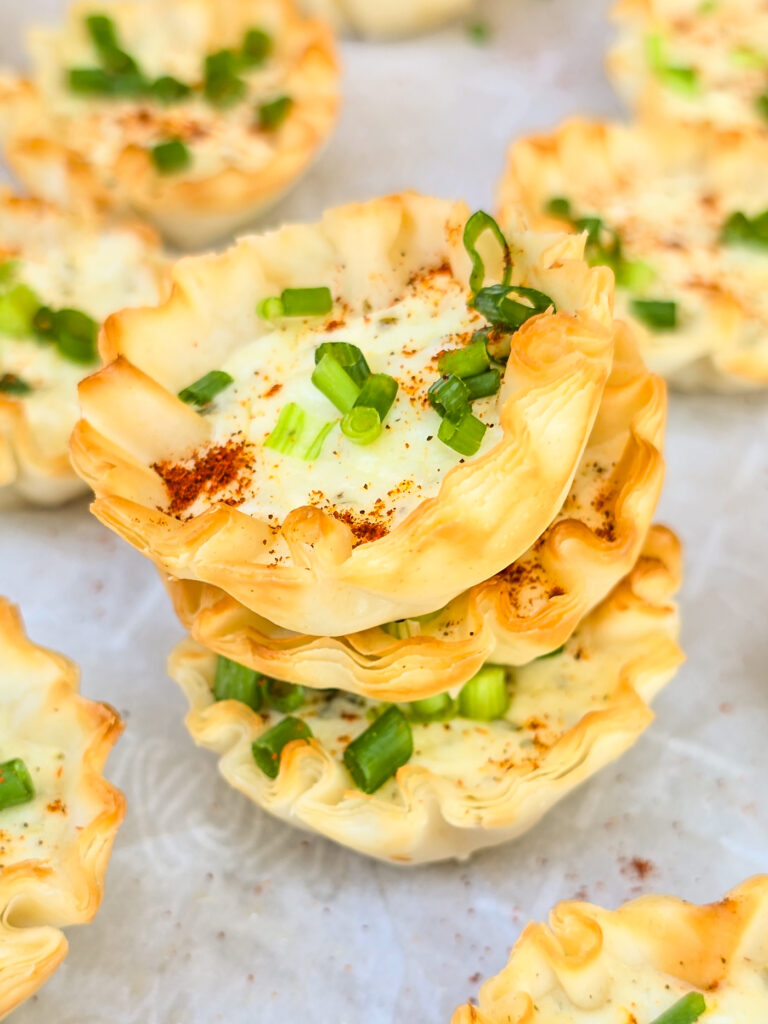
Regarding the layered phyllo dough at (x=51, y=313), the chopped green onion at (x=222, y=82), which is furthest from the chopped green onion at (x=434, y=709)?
the chopped green onion at (x=222, y=82)

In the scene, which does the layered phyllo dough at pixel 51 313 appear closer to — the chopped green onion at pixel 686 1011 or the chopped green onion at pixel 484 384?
the chopped green onion at pixel 484 384

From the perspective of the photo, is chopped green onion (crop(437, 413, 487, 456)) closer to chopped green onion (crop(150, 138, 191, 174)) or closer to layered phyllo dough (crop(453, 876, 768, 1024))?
layered phyllo dough (crop(453, 876, 768, 1024))

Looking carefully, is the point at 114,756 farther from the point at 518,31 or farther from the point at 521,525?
Answer: the point at 518,31

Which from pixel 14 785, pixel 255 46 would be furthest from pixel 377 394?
pixel 255 46

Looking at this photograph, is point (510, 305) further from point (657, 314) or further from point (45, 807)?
point (45, 807)

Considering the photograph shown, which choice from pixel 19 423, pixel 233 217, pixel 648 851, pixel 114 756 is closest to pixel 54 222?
pixel 233 217

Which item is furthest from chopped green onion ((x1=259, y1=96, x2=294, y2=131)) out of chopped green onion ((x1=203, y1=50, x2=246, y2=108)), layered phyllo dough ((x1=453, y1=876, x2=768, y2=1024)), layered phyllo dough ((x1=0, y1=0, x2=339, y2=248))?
layered phyllo dough ((x1=453, y1=876, x2=768, y2=1024))

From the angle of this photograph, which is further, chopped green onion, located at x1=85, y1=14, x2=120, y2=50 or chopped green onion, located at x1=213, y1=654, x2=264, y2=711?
chopped green onion, located at x1=85, y1=14, x2=120, y2=50
